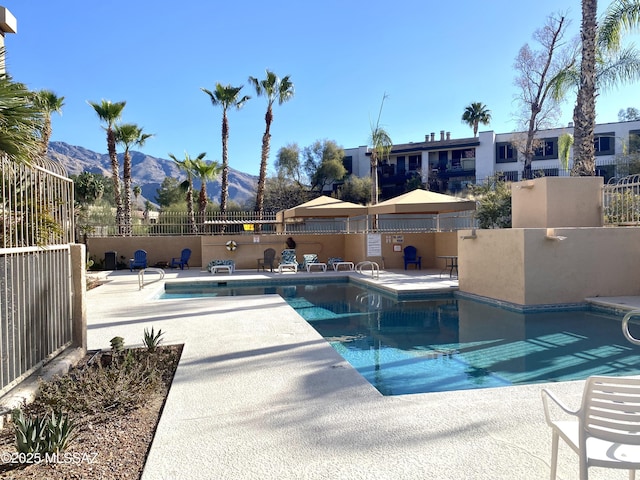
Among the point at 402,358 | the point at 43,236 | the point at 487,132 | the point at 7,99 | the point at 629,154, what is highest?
the point at 487,132

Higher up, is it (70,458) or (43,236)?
(43,236)

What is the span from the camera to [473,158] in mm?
37031

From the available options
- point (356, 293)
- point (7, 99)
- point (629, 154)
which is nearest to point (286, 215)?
point (356, 293)

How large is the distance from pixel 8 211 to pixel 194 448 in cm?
273

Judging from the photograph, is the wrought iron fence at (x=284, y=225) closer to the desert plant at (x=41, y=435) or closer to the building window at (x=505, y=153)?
the desert plant at (x=41, y=435)

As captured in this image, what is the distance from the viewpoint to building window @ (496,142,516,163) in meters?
35.5

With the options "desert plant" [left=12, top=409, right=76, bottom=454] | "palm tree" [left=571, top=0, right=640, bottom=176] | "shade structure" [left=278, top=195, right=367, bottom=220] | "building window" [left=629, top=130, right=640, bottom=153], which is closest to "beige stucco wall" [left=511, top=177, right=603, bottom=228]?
"palm tree" [left=571, top=0, right=640, bottom=176]

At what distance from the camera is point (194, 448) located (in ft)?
9.94

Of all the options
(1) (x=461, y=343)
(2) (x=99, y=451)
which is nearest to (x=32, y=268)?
(2) (x=99, y=451)

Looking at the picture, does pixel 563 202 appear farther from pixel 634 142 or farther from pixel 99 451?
pixel 634 142

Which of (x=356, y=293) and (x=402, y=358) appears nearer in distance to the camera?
(x=402, y=358)

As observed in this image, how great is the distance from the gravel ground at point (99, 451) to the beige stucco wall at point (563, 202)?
359 inches

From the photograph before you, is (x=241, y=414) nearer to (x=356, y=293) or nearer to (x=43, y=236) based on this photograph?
(x=43, y=236)

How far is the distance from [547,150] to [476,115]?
8.31m
